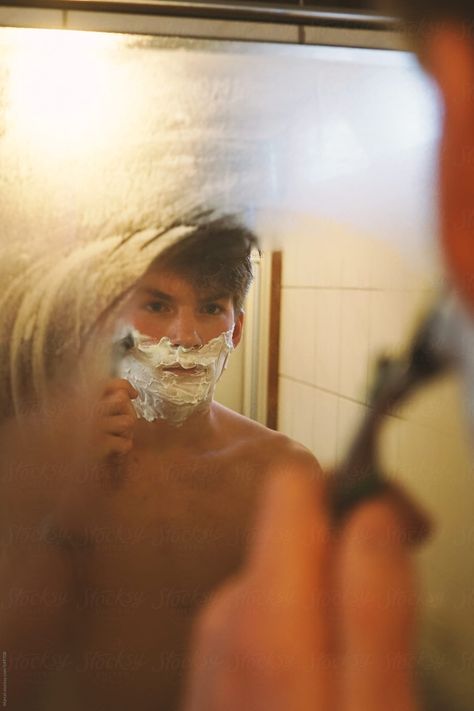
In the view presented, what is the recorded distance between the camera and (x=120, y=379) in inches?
31.1

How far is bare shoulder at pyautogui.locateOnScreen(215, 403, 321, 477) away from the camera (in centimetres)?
83

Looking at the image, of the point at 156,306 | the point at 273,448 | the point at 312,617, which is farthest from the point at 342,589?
the point at 156,306

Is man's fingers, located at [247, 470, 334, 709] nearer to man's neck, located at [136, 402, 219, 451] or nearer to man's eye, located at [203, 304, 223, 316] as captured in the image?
man's neck, located at [136, 402, 219, 451]

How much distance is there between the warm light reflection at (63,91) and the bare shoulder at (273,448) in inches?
14.1

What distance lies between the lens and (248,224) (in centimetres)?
81

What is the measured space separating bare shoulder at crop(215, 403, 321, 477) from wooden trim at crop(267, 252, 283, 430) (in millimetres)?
14

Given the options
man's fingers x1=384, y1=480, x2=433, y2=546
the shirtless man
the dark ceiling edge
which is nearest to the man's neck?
the shirtless man

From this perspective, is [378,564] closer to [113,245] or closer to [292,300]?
[292,300]

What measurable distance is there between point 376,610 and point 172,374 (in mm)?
373

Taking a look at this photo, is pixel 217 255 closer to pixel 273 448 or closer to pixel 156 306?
pixel 156 306

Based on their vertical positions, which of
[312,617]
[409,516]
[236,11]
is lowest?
[312,617]

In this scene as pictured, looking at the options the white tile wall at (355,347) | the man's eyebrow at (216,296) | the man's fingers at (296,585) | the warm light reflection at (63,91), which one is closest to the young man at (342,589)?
the man's fingers at (296,585)

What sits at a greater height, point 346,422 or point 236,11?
point 236,11

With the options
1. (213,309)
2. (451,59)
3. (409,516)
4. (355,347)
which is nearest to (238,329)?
(213,309)
